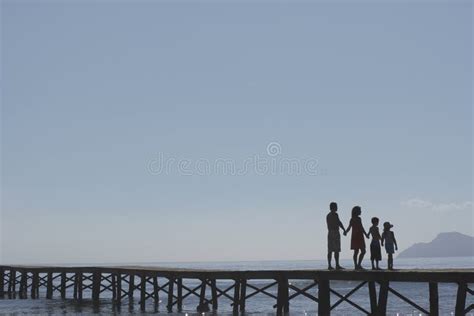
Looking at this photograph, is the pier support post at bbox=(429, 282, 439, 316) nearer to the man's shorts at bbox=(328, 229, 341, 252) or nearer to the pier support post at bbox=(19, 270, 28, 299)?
the man's shorts at bbox=(328, 229, 341, 252)

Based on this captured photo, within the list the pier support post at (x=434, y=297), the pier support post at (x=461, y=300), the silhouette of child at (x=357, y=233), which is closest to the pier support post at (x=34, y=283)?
the silhouette of child at (x=357, y=233)

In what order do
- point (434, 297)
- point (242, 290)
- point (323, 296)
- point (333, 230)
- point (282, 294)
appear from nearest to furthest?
point (333, 230) < point (434, 297) < point (323, 296) < point (282, 294) < point (242, 290)

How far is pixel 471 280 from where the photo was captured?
16797mm

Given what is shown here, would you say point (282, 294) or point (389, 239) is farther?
point (282, 294)

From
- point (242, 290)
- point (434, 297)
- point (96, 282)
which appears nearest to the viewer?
point (434, 297)

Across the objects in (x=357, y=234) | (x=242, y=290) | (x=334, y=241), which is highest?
(x=357, y=234)

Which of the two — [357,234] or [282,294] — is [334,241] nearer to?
[357,234]

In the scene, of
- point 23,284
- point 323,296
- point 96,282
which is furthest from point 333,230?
point 23,284

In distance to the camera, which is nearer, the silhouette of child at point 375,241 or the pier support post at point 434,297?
the silhouette of child at point 375,241

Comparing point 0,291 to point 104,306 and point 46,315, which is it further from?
point 46,315

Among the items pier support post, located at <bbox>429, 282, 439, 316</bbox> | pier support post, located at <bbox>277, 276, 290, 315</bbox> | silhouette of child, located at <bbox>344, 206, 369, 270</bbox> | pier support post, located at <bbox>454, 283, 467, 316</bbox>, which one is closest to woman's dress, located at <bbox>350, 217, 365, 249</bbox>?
silhouette of child, located at <bbox>344, 206, 369, 270</bbox>

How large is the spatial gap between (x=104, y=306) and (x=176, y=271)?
23.7 feet

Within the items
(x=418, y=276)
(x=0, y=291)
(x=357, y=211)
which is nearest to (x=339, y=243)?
(x=357, y=211)

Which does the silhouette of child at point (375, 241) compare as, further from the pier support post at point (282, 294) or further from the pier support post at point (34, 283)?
the pier support post at point (34, 283)
